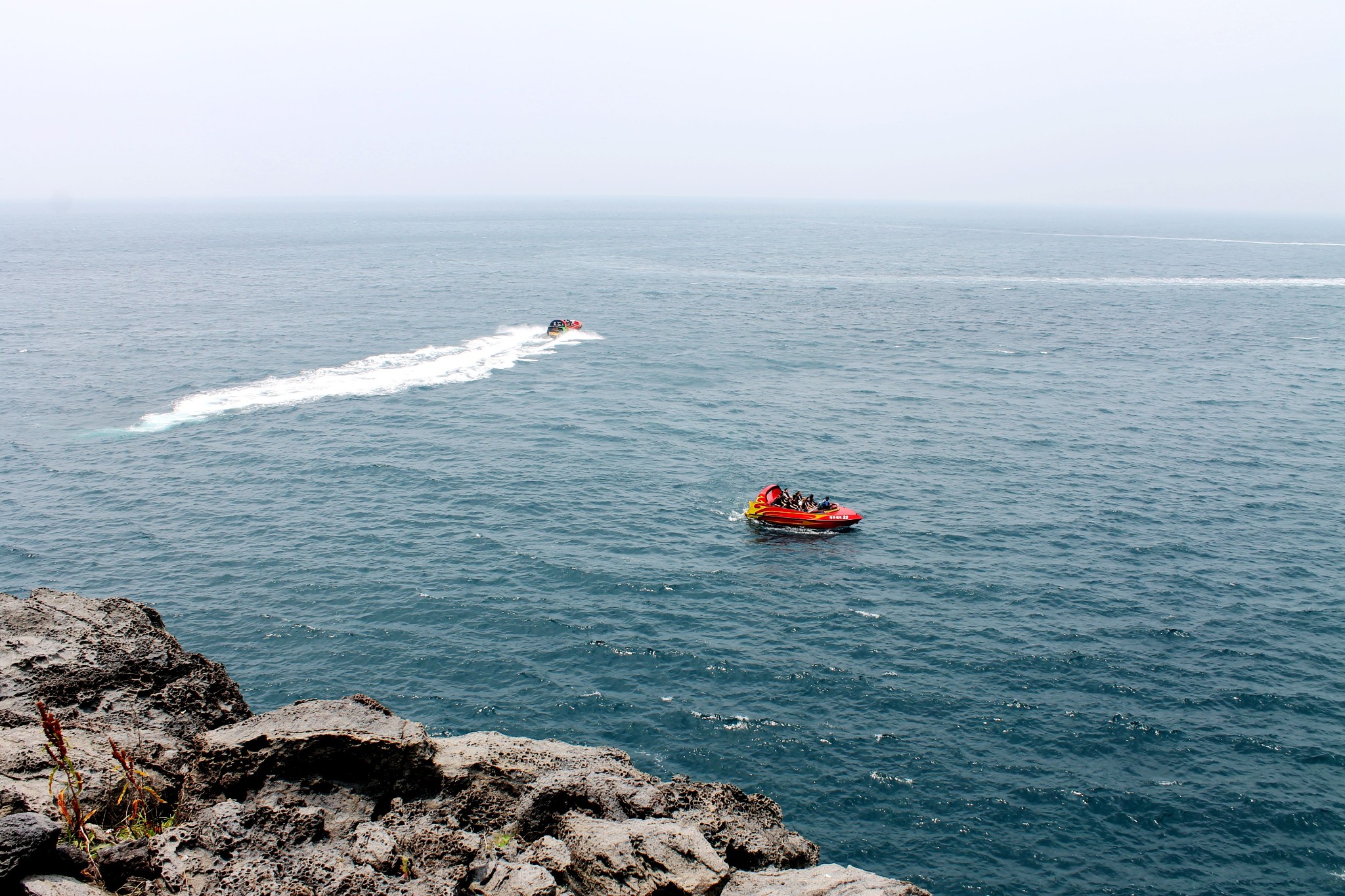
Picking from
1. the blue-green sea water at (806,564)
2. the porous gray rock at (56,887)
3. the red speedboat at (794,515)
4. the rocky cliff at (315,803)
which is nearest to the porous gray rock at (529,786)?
the rocky cliff at (315,803)

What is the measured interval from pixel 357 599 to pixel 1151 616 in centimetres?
4950

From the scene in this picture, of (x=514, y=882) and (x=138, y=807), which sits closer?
(x=514, y=882)

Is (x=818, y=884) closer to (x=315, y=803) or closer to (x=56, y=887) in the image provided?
(x=315, y=803)

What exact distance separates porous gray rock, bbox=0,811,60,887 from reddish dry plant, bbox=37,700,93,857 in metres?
0.68

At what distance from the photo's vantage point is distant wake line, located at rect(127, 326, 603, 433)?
8994cm

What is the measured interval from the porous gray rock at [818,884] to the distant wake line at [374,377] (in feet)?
268

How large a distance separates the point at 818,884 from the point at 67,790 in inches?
714

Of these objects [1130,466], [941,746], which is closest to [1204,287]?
[1130,466]

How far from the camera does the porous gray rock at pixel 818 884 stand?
19672mm

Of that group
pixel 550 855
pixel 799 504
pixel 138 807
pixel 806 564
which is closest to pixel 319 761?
pixel 138 807

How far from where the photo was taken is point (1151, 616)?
5159cm

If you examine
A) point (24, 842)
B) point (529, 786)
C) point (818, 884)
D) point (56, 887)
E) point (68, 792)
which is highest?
point (24, 842)

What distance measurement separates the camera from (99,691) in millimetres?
25391

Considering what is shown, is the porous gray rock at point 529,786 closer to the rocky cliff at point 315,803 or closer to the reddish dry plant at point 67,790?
the rocky cliff at point 315,803
